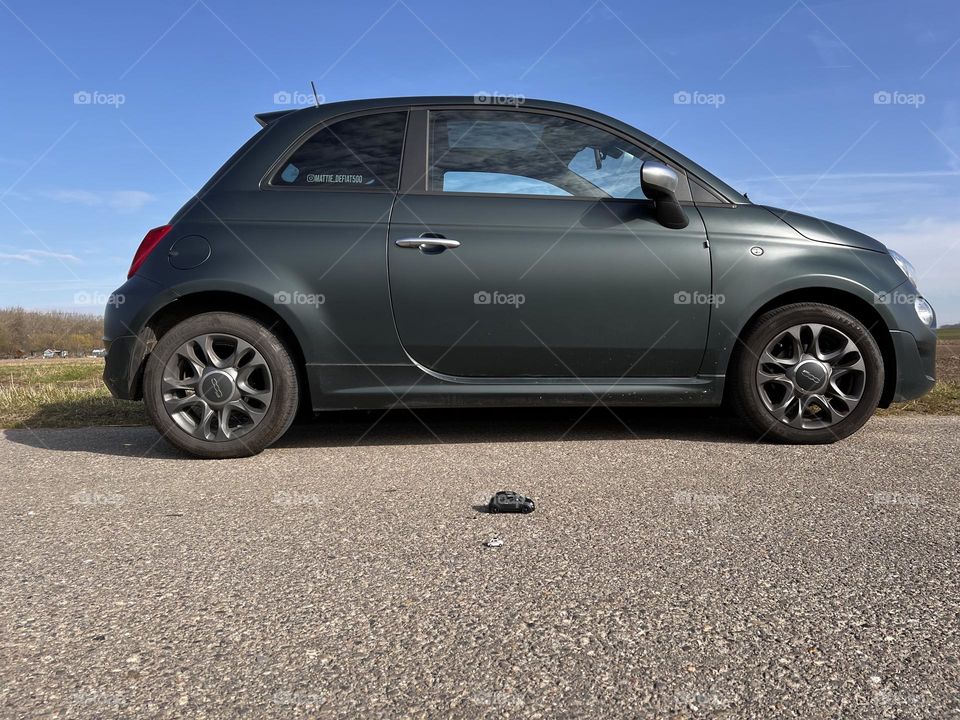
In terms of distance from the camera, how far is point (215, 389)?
3.83 meters

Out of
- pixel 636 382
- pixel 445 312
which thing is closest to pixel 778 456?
pixel 636 382

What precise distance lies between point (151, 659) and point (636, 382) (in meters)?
2.90

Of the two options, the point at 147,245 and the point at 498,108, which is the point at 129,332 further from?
the point at 498,108

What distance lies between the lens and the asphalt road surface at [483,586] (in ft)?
4.95

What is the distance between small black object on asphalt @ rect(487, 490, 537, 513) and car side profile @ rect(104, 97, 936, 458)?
3.72 feet

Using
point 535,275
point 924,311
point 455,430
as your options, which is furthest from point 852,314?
point 455,430

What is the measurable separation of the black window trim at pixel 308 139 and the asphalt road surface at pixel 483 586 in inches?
56.8

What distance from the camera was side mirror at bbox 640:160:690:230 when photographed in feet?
12.5

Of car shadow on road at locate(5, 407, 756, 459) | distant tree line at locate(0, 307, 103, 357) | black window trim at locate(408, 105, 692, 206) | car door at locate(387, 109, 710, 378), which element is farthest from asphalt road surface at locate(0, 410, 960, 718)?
distant tree line at locate(0, 307, 103, 357)

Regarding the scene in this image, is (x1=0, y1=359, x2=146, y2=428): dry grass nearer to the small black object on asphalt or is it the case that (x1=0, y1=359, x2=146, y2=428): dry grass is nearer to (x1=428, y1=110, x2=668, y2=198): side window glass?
(x1=428, y1=110, x2=668, y2=198): side window glass

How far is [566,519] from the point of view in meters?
2.71

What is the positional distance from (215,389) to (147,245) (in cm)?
87

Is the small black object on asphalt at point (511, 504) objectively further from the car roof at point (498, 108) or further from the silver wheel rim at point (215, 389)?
the car roof at point (498, 108)

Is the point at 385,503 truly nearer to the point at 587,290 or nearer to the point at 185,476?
the point at 185,476
